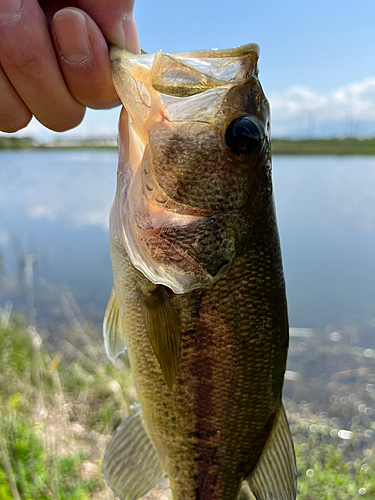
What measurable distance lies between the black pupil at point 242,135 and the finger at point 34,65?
535 mm

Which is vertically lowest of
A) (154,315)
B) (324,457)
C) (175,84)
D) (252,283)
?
(324,457)

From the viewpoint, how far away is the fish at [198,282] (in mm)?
1338

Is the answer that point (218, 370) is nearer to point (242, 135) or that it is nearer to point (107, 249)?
point (242, 135)

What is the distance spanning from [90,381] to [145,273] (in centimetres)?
387

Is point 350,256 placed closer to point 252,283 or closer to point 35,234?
point 35,234

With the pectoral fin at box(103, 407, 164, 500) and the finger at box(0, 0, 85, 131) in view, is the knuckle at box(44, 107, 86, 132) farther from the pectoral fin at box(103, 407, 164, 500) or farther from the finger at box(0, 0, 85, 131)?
the pectoral fin at box(103, 407, 164, 500)

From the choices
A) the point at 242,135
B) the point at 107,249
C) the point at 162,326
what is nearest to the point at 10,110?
the point at 242,135

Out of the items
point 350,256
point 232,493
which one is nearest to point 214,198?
point 232,493

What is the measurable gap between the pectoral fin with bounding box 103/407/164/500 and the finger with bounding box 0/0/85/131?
1.27 metres

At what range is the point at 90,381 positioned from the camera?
16.0 feet

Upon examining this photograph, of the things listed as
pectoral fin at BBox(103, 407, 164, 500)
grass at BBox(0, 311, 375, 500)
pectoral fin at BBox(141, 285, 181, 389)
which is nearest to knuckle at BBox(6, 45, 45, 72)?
pectoral fin at BBox(141, 285, 181, 389)

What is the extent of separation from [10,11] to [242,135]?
0.78 m

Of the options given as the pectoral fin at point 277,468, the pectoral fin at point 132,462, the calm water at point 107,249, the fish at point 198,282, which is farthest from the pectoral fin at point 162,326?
the calm water at point 107,249

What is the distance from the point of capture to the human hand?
3.81 feet
